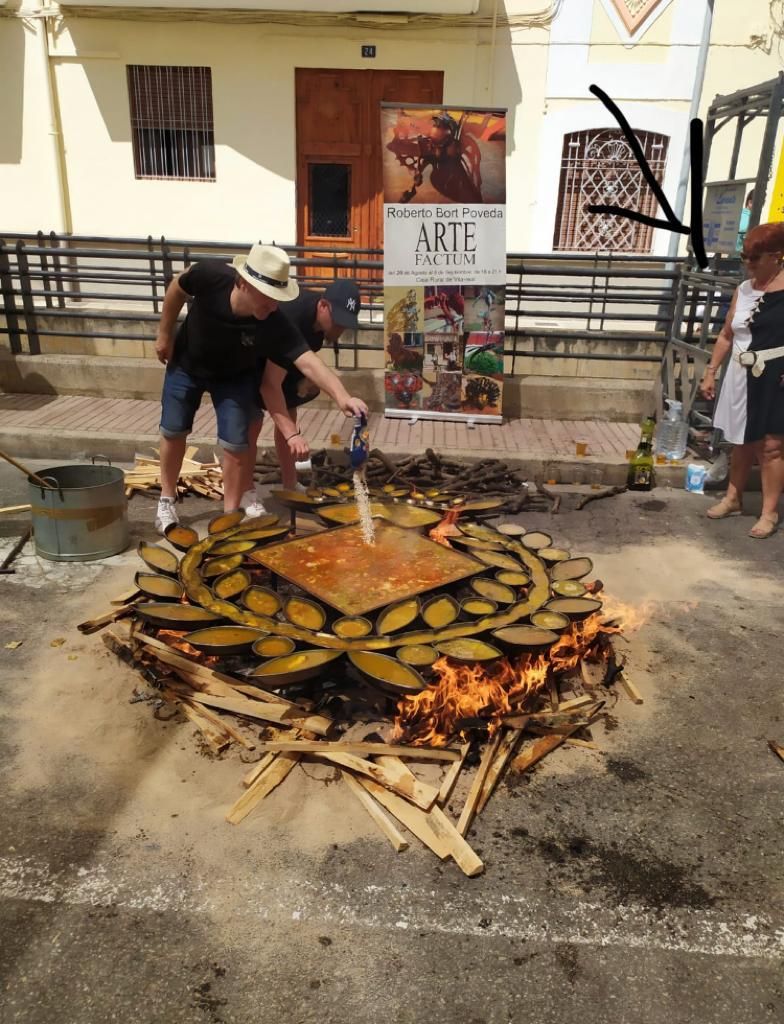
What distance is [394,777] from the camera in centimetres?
303

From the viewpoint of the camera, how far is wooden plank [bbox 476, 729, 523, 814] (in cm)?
301

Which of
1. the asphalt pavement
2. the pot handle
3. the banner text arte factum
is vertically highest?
the banner text arte factum

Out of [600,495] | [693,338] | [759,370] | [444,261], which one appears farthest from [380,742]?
[693,338]

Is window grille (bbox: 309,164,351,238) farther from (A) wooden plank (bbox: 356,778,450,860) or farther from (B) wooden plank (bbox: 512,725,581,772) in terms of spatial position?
(A) wooden plank (bbox: 356,778,450,860)

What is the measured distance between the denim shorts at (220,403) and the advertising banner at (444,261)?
2886 millimetres

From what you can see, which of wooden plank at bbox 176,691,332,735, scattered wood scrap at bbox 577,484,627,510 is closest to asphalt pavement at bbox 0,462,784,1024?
wooden plank at bbox 176,691,332,735

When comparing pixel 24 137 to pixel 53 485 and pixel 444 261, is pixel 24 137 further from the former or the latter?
pixel 53 485

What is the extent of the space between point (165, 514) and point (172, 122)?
9.17 metres

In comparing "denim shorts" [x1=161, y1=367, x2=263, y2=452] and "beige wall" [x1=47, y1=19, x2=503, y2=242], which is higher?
"beige wall" [x1=47, y1=19, x2=503, y2=242]

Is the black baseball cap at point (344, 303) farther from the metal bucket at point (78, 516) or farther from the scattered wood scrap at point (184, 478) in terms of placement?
the scattered wood scrap at point (184, 478)

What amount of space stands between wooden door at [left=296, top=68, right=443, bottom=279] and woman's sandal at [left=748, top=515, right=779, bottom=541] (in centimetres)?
802

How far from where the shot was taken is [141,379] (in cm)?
834

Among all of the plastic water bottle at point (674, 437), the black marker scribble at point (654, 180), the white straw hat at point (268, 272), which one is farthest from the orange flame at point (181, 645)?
the plastic water bottle at point (674, 437)

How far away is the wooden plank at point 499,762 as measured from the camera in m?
3.01
